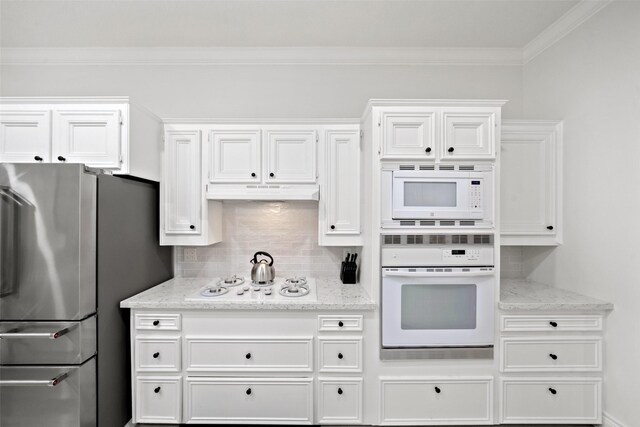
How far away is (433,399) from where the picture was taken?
6.64ft

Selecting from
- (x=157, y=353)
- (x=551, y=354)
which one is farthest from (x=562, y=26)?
(x=157, y=353)

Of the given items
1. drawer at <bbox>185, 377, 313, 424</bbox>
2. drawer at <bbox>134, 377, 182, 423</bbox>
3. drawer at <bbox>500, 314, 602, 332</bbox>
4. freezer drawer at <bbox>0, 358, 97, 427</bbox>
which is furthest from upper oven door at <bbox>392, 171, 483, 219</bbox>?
freezer drawer at <bbox>0, 358, 97, 427</bbox>

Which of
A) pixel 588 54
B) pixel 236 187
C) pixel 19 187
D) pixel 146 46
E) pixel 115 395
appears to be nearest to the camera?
pixel 19 187

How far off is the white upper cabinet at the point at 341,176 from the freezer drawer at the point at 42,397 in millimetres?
1892

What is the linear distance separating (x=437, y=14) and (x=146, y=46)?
8.34ft

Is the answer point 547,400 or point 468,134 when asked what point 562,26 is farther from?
point 547,400

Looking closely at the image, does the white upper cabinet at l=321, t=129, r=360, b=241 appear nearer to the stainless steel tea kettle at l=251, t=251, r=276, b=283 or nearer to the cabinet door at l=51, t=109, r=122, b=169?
the stainless steel tea kettle at l=251, t=251, r=276, b=283

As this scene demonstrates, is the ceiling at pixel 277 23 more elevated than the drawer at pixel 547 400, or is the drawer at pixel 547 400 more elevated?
the ceiling at pixel 277 23

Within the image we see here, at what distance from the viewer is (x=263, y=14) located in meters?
2.24

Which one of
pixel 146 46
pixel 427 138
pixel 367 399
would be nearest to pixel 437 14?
pixel 427 138

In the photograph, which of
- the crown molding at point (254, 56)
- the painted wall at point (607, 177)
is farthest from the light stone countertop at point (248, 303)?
the crown molding at point (254, 56)

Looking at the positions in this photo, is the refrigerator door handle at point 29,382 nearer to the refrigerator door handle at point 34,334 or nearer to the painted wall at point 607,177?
the refrigerator door handle at point 34,334

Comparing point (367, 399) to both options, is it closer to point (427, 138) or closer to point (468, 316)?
point (468, 316)

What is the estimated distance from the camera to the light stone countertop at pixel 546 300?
1963mm
